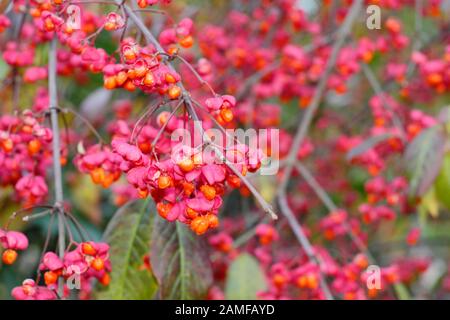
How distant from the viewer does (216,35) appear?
2.44 meters

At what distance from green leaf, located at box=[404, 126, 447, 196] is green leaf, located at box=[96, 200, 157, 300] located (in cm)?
76

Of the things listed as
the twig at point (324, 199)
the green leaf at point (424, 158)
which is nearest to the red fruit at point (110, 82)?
the twig at point (324, 199)

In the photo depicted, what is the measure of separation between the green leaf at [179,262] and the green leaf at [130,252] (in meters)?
0.09

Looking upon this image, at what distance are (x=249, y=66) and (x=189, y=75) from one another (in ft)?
0.86

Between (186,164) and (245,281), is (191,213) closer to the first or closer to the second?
(186,164)

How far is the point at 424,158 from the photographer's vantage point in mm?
1821

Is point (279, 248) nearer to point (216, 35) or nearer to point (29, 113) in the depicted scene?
point (216, 35)

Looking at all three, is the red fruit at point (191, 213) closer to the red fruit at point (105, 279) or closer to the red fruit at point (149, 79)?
the red fruit at point (149, 79)

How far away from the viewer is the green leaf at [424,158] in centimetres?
179

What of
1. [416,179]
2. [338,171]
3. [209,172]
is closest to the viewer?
[209,172]

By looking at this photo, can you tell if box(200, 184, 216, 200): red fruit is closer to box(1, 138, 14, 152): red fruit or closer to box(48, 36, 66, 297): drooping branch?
box(48, 36, 66, 297): drooping branch

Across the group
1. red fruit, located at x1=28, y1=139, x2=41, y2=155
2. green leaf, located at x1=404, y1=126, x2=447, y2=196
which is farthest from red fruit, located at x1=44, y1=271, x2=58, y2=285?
green leaf, located at x1=404, y1=126, x2=447, y2=196

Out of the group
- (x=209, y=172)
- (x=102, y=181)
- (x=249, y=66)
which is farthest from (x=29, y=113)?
(x=249, y=66)
